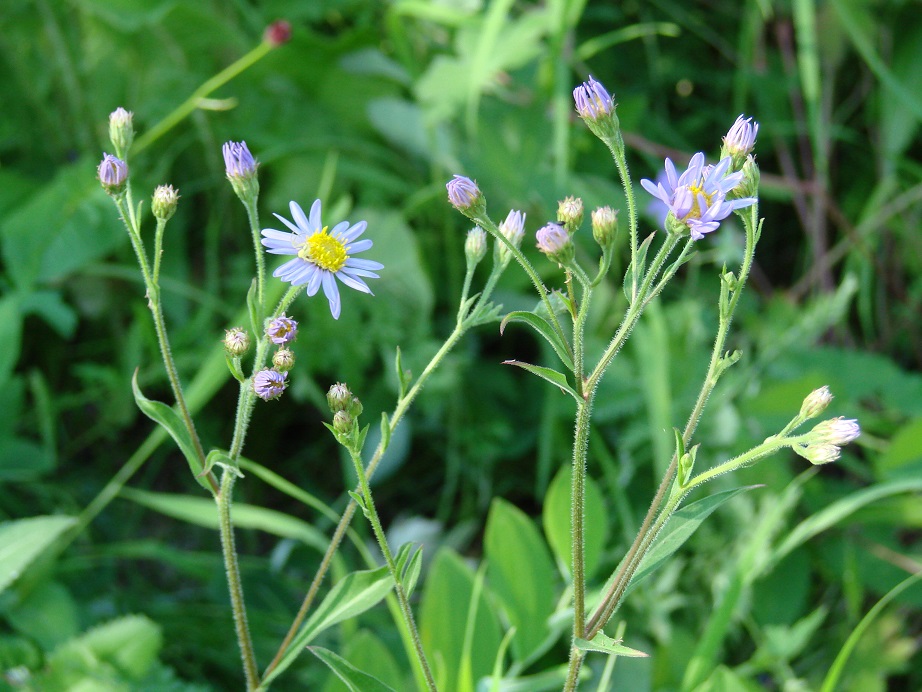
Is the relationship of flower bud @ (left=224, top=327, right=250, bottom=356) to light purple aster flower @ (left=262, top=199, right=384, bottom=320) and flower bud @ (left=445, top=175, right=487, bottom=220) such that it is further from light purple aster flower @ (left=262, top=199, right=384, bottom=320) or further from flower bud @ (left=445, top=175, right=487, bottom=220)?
flower bud @ (left=445, top=175, right=487, bottom=220)

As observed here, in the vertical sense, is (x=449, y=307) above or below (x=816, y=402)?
below

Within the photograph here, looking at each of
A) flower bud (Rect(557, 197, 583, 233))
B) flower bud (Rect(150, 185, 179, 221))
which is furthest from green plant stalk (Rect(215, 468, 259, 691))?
flower bud (Rect(557, 197, 583, 233))

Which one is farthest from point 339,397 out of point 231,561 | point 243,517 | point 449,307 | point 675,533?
point 449,307

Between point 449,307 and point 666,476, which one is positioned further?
point 449,307

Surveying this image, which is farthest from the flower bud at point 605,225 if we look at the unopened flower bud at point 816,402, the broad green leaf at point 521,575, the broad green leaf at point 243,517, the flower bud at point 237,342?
the broad green leaf at point 243,517

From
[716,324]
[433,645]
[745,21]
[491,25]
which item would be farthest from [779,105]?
[433,645]

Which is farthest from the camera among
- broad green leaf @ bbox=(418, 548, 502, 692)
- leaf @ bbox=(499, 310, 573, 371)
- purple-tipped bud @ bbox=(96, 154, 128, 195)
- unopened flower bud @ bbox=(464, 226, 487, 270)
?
broad green leaf @ bbox=(418, 548, 502, 692)

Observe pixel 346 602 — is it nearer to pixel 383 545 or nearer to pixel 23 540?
pixel 383 545
